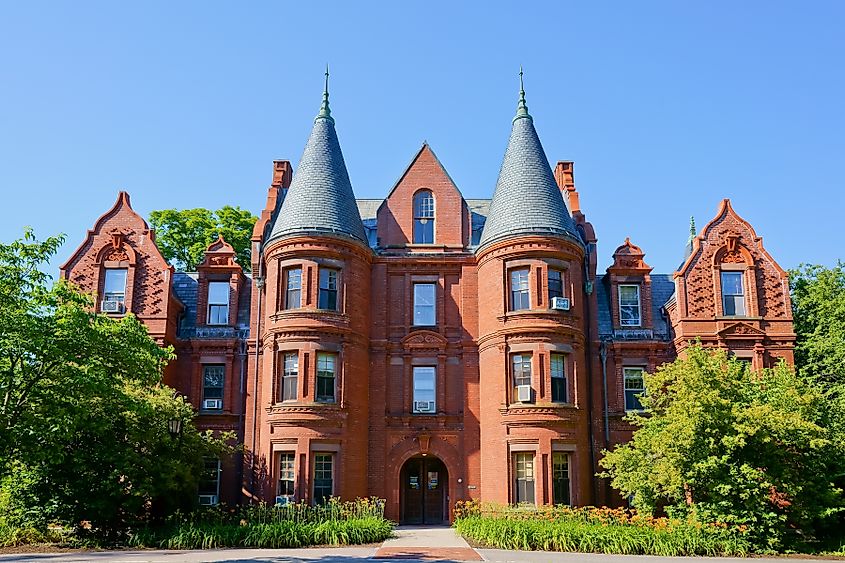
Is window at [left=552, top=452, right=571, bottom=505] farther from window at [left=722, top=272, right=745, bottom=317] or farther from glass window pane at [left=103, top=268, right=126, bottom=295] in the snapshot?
glass window pane at [left=103, top=268, right=126, bottom=295]

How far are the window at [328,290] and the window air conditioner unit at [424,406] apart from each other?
184 inches

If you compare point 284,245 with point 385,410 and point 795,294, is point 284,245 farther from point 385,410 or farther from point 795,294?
point 795,294

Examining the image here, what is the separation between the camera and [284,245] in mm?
28875

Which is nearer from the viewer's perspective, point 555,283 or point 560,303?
point 560,303

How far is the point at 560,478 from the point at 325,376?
876cm

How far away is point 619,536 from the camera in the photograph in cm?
2161

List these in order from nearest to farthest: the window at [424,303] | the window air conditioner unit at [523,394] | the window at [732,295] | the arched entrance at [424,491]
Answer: the window air conditioner unit at [523,394], the arched entrance at [424,491], the window at [732,295], the window at [424,303]

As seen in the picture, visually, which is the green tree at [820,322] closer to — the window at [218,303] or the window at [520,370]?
the window at [520,370]

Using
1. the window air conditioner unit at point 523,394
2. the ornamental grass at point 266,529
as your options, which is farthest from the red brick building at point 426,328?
the ornamental grass at point 266,529

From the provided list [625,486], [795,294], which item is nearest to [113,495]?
[625,486]

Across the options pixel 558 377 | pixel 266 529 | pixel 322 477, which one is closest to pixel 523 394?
pixel 558 377

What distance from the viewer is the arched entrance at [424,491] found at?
2919 cm

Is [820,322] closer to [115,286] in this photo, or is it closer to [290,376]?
[290,376]

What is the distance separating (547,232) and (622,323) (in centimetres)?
530
